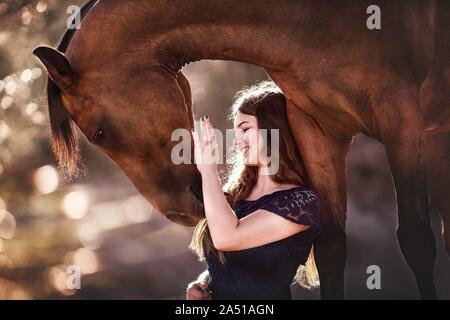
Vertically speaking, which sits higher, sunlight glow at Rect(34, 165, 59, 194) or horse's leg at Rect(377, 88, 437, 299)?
sunlight glow at Rect(34, 165, 59, 194)

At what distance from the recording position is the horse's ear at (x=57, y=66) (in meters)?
3.00

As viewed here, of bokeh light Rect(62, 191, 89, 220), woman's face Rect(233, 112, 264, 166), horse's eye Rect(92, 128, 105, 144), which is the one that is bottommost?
woman's face Rect(233, 112, 264, 166)

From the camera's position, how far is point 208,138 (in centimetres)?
267

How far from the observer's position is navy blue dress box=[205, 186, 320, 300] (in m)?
2.76

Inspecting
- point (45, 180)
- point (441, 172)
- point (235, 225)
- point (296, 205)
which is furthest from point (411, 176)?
point (45, 180)

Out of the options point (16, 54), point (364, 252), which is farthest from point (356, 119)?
point (16, 54)

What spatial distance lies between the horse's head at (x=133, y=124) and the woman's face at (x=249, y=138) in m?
0.33

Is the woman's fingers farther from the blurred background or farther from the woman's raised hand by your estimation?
the blurred background

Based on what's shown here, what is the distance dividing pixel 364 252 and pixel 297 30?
4629mm

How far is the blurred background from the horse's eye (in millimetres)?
4342

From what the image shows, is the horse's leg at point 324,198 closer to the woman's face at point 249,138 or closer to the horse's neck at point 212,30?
the horse's neck at point 212,30

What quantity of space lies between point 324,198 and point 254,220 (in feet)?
2.54

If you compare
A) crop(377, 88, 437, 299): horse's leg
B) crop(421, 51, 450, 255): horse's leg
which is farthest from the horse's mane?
crop(421, 51, 450, 255): horse's leg

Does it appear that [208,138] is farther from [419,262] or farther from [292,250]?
[419,262]
